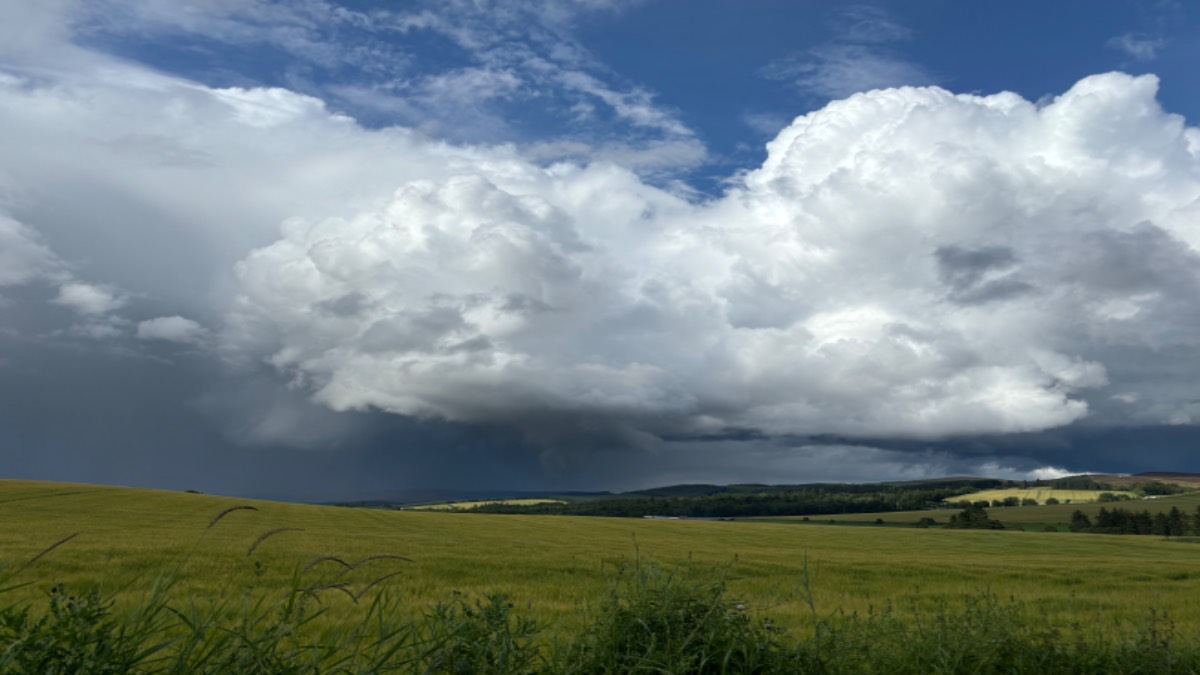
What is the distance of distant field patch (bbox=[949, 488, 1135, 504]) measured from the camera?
16212 centimetres

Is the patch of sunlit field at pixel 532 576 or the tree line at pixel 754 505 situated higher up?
the patch of sunlit field at pixel 532 576

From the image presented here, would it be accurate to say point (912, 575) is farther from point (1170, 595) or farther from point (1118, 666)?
point (1118, 666)

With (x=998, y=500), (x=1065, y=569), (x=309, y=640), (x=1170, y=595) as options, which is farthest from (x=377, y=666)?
(x=998, y=500)

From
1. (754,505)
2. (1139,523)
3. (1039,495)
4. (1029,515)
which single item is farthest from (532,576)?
(1039,495)

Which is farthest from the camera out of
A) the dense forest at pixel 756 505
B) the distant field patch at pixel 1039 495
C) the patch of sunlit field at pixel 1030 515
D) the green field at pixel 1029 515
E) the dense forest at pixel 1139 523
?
the distant field patch at pixel 1039 495

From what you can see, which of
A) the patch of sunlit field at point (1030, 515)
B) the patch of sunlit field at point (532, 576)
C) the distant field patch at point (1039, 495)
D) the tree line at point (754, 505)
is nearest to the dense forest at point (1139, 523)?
the patch of sunlit field at point (1030, 515)

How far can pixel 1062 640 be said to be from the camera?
25.0ft

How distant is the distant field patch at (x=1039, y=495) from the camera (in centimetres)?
16212

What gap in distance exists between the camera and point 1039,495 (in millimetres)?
168375

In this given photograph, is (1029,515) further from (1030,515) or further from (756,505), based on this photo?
(756,505)

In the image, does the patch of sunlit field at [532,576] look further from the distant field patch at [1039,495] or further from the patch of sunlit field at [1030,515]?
the distant field patch at [1039,495]

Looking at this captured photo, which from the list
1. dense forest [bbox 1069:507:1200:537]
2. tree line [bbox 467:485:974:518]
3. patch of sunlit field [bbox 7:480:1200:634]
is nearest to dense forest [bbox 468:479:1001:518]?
tree line [bbox 467:485:974:518]

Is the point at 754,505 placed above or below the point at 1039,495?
below

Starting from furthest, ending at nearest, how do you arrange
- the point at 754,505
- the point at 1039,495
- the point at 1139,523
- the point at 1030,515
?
the point at 1039,495 < the point at 754,505 < the point at 1030,515 < the point at 1139,523
